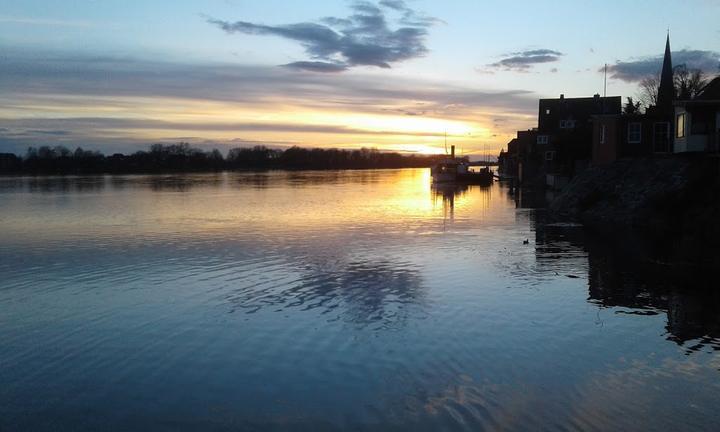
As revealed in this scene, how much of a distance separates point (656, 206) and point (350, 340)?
26803mm

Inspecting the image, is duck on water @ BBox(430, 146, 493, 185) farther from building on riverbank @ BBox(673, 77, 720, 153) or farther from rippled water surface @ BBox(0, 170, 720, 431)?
rippled water surface @ BBox(0, 170, 720, 431)

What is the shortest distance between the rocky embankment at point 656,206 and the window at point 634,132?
2.93 m

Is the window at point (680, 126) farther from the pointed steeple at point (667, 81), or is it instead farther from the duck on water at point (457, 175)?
the duck on water at point (457, 175)

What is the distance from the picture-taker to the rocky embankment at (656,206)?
26047mm

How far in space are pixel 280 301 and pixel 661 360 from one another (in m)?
10.0

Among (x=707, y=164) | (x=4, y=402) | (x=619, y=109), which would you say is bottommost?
(x=4, y=402)

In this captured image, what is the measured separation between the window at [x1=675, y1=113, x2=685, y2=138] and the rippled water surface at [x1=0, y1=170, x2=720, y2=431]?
13.1 meters

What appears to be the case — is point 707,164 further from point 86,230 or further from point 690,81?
point 690,81

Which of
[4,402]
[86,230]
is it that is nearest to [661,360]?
[4,402]

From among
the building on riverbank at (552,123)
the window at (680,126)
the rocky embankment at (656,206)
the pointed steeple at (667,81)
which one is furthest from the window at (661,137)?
the building on riverbank at (552,123)

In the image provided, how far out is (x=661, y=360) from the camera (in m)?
13.2

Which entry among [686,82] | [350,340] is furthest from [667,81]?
[350,340]

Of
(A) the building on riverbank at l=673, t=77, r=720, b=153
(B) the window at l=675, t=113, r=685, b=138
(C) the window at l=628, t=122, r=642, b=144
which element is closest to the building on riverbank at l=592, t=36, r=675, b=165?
(C) the window at l=628, t=122, r=642, b=144

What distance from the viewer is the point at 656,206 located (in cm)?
3528
